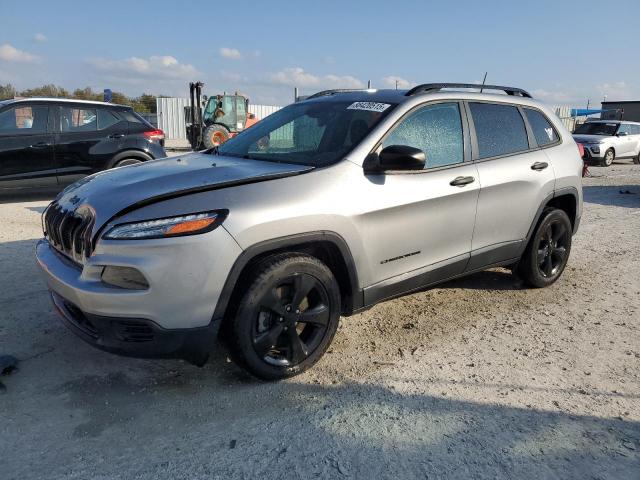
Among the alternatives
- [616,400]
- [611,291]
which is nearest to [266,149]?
[616,400]

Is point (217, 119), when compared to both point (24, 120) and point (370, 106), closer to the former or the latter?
point (24, 120)

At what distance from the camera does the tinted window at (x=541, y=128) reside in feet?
15.3

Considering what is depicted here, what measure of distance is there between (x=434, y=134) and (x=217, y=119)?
18042mm

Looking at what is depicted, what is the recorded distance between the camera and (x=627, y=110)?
40.4 meters

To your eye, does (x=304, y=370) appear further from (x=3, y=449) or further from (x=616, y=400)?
(x=616, y=400)

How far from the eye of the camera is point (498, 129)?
4.28m

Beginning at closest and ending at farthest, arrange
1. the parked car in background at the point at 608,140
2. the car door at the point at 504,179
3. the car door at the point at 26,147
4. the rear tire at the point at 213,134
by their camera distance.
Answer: the car door at the point at 504,179
the car door at the point at 26,147
the parked car in background at the point at 608,140
the rear tire at the point at 213,134

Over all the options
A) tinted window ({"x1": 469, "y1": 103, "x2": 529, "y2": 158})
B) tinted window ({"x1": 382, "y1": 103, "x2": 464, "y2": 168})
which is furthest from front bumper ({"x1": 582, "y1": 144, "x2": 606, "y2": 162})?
tinted window ({"x1": 382, "y1": 103, "x2": 464, "y2": 168})

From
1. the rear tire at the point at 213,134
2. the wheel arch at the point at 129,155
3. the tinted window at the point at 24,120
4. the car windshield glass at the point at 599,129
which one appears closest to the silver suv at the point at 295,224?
the wheel arch at the point at 129,155

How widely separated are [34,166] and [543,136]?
741 centimetres

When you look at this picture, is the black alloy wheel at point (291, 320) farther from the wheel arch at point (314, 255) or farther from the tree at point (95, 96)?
the tree at point (95, 96)

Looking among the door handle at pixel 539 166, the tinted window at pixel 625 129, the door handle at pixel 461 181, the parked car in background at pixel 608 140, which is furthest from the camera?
the tinted window at pixel 625 129

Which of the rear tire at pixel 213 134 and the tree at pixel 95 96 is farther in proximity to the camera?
the tree at pixel 95 96

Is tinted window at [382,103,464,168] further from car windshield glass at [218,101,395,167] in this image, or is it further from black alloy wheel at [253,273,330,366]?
black alloy wheel at [253,273,330,366]
